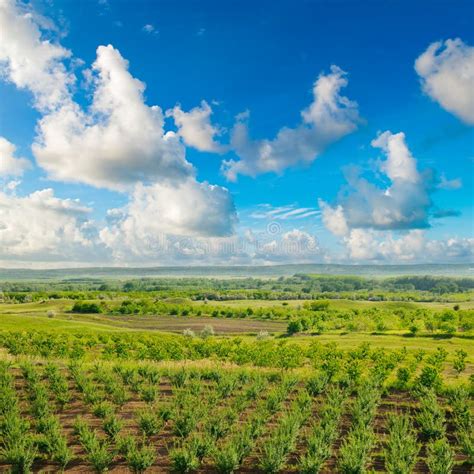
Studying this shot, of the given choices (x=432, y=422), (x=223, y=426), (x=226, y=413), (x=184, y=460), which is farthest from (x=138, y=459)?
(x=432, y=422)

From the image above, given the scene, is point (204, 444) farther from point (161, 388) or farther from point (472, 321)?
point (472, 321)

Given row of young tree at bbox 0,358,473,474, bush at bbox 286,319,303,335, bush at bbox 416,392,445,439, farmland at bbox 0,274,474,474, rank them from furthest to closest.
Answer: bush at bbox 286,319,303,335
bush at bbox 416,392,445,439
farmland at bbox 0,274,474,474
row of young tree at bbox 0,358,473,474

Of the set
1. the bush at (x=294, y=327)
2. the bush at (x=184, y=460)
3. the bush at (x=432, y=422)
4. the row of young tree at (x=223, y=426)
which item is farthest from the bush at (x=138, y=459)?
the bush at (x=294, y=327)

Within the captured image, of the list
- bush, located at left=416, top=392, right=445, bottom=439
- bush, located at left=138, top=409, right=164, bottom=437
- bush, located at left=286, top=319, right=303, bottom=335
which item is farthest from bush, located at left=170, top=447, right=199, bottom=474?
bush, located at left=286, top=319, right=303, bottom=335

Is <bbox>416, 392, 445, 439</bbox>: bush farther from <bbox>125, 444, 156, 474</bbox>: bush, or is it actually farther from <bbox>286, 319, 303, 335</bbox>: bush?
<bbox>286, 319, 303, 335</bbox>: bush

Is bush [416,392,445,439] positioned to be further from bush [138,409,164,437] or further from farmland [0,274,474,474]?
bush [138,409,164,437]

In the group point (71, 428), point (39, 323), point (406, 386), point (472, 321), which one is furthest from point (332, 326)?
point (71, 428)

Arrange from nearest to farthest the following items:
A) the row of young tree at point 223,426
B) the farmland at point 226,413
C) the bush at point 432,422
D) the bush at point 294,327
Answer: the row of young tree at point 223,426 → the farmland at point 226,413 → the bush at point 432,422 → the bush at point 294,327

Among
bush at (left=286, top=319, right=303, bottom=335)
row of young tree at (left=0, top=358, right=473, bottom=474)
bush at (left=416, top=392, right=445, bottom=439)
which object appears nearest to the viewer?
row of young tree at (left=0, top=358, right=473, bottom=474)

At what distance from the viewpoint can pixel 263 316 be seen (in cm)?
16038

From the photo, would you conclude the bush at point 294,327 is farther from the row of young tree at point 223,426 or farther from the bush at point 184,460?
the bush at point 184,460

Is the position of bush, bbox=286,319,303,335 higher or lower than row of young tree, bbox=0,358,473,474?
lower

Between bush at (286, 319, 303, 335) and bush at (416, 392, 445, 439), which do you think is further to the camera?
bush at (286, 319, 303, 335)

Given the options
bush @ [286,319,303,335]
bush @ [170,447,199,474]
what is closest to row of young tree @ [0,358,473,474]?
bush @ [170,447,199,474]
